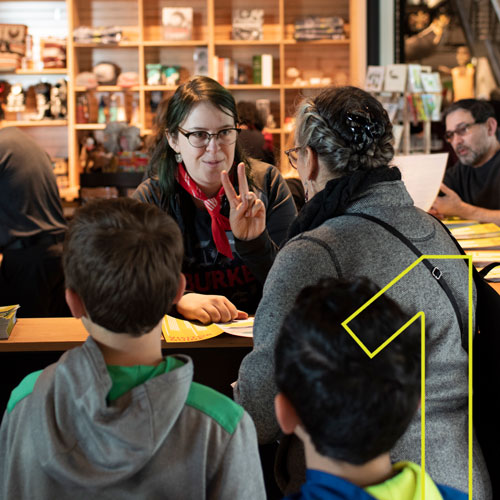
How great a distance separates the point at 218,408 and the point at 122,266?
0.83ft

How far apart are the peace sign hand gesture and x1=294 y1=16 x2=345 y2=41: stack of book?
521 cm

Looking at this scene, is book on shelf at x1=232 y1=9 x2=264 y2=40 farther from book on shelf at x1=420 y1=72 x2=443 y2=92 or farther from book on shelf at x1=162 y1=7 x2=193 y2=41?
book on shelf at x1=420 y1=72 x2=443 y2=92

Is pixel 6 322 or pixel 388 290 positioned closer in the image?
pixel 388 290

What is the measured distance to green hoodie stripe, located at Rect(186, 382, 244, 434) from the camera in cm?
105

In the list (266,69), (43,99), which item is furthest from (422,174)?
(43,99)

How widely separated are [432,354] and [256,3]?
6133mm

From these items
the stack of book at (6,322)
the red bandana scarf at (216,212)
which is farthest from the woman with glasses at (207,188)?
the stack of book at (6,322)

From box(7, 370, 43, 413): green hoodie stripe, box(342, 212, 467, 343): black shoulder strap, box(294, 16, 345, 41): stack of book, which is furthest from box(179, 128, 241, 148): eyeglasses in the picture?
box(294, 16, 345, 41): stack of book

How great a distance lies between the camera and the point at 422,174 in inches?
126

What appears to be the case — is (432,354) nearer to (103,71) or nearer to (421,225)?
(421,225)

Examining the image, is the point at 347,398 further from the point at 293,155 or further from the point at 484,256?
the point at 484,256

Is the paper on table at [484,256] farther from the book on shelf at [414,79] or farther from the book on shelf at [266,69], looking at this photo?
the book on shelf at [266,69]

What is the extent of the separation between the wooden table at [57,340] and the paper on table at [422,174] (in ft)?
4.98

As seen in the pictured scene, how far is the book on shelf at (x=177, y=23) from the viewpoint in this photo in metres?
6.75
